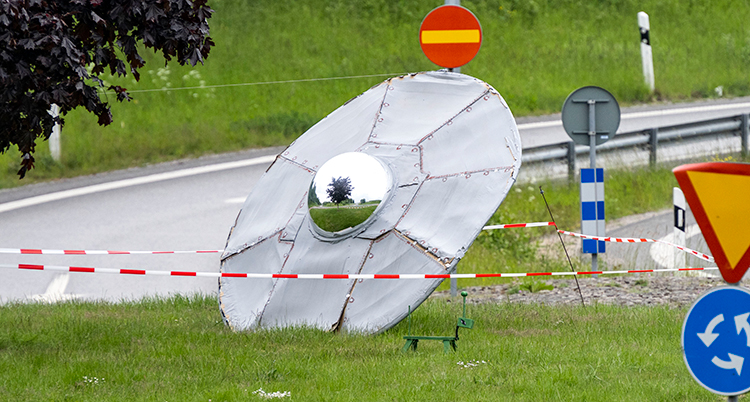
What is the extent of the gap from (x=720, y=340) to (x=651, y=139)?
11.4m

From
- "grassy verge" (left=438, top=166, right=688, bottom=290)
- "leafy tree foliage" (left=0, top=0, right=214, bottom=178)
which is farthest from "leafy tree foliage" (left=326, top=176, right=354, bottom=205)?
"grassy verge" (left=438, top=166, right=688, bottom=290)

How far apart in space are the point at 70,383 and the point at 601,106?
20.2 ft

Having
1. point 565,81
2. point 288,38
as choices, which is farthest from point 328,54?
point 565,81

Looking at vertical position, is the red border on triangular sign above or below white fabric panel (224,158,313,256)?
above

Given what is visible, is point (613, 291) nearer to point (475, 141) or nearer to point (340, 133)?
point (475, 141)

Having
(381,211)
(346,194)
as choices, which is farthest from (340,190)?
(381,211)

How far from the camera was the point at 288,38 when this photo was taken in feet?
75.4

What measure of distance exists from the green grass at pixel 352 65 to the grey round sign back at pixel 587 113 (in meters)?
8.84

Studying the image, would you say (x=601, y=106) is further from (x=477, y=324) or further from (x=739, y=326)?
(x=739, y=326)

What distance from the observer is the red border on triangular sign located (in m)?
3.09

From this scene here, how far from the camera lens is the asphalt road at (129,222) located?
10266mm

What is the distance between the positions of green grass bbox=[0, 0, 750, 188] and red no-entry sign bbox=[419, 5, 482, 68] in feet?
29.1

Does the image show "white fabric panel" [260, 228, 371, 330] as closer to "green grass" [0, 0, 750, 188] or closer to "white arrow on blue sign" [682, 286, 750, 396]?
"white arrow on blue sign" [682, 286, 750, 396]

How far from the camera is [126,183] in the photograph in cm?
1471
